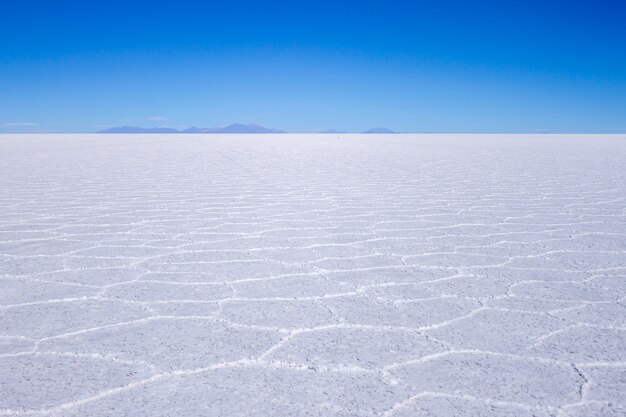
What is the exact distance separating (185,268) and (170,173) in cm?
551

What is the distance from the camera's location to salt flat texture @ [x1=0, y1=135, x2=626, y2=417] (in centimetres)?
135

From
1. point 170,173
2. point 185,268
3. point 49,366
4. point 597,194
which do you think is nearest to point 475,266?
point 185,268

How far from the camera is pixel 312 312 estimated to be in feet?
6.38

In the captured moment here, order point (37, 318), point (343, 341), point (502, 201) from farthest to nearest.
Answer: point (502, 201), point (37, 318), point (343, 341)

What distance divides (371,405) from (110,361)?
0.76 meters

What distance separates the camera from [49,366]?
4.94 ft

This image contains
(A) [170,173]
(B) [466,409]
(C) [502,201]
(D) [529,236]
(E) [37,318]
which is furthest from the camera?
(A) [170,173]

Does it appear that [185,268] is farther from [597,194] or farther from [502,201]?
[597,194]

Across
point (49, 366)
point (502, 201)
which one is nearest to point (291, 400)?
point (49, 366)

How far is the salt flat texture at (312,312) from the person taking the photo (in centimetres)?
135

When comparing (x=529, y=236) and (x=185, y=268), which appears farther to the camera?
(x=529, y=236)

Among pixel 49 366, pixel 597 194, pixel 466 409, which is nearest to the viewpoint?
pixel 466 409

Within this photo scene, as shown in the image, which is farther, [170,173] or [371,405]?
[170,173]

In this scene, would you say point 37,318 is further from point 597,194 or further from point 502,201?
point 597,194
